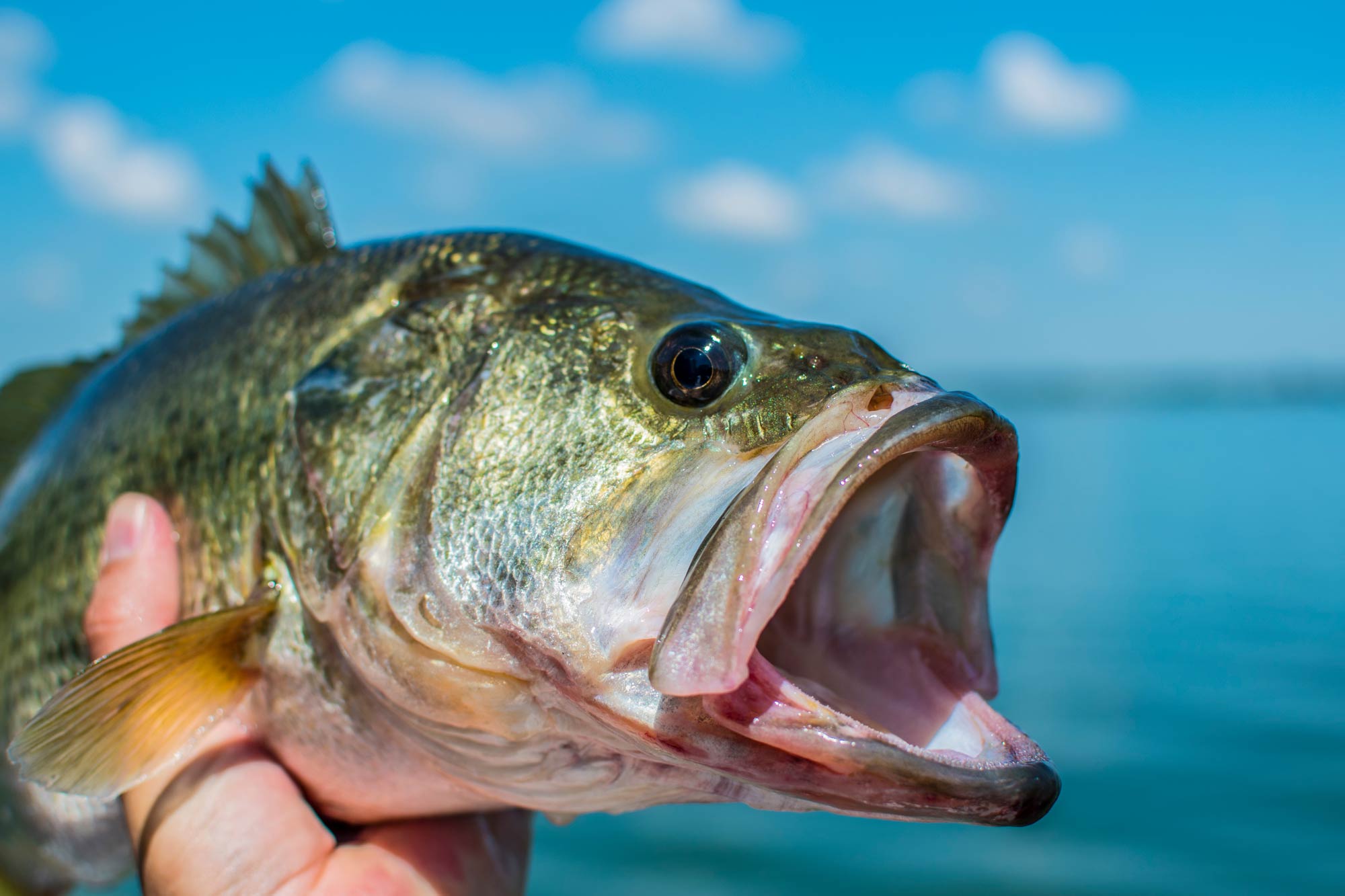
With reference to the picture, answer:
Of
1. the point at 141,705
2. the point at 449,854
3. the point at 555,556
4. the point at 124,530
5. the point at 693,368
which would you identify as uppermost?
the point at 693,368

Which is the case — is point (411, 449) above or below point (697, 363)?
below

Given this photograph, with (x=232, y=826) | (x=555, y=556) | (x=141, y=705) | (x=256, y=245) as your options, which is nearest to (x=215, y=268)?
(x=256, y=245)

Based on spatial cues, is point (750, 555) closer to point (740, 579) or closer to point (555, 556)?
point (740, 579)

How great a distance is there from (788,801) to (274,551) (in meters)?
1.26

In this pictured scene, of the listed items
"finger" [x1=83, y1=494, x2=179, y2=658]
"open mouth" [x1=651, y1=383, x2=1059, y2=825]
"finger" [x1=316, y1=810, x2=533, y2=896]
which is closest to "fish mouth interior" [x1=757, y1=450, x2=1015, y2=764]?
"open mouth" [x1=651, y1=383, x2=1059, y2=825]

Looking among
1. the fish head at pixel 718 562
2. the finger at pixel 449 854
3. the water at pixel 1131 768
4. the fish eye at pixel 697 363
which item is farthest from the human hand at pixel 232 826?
the water at pixel 1131 768

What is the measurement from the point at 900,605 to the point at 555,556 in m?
0.66

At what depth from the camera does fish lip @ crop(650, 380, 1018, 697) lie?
59.1 inches

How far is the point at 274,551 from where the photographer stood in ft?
7.40

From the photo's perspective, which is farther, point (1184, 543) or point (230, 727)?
point (1184, 543)

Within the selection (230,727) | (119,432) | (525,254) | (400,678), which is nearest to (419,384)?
(525,254)

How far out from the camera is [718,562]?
5.04ft

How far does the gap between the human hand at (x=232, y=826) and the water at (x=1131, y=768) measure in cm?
→ 628

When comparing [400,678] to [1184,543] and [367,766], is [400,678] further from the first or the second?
[1184,543]
